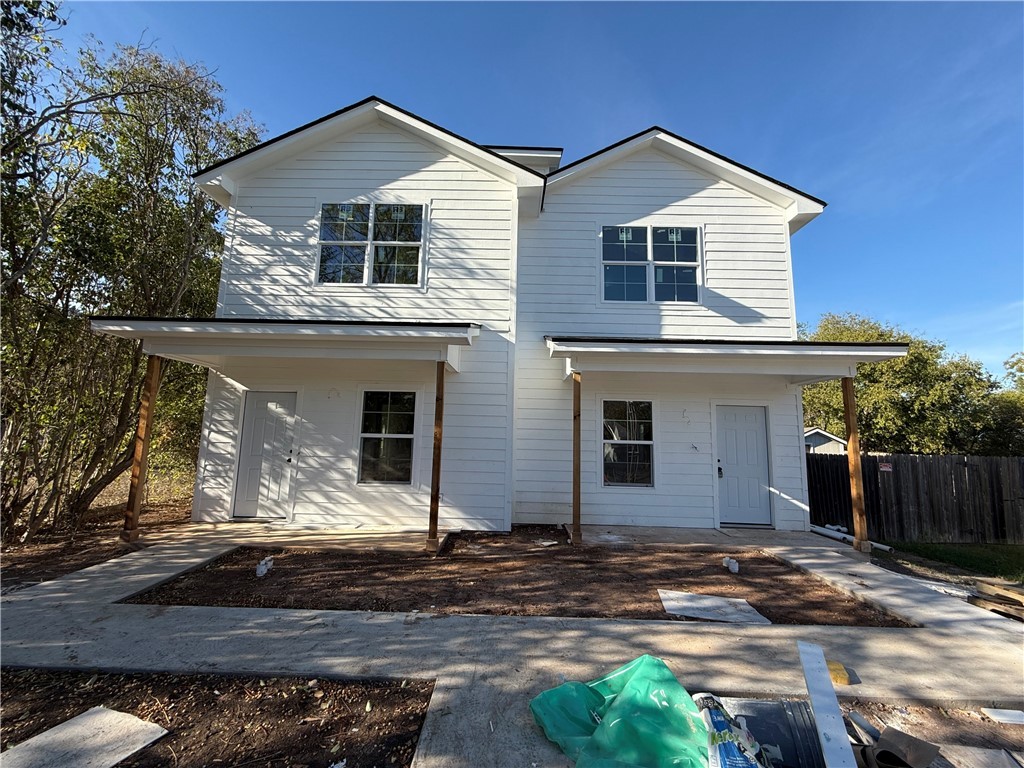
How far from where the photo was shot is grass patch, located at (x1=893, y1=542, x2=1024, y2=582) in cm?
638

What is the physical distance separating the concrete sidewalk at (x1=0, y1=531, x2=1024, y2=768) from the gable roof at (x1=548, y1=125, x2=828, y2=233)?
22.9 ft

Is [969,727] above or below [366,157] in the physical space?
below

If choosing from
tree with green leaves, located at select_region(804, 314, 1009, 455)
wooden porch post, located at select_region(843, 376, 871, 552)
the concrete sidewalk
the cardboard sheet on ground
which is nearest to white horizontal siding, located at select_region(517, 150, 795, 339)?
wooden porch post, located at select_region(843, 376, 871, 552)

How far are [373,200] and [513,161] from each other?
2712 mm

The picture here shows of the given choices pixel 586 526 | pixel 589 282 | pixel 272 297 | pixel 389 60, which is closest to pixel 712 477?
pixel 586 526

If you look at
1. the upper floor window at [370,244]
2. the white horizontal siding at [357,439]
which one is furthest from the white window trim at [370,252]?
the white horizontal siding at [357,439]

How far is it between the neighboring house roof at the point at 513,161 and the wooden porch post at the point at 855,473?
3734 mm

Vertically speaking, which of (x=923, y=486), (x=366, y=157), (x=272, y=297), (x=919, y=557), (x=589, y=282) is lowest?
(x=919, y=557)

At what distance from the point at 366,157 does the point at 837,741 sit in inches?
367

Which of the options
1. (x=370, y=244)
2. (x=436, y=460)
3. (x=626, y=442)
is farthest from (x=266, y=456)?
(x=626, y=442)

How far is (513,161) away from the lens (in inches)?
322

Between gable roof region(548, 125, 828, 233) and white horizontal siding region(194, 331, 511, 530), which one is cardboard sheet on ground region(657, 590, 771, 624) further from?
gable roof region(548, 125, 828, 233)

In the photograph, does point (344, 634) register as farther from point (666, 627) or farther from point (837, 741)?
point (837, 741)

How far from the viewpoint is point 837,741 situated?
184 centimetres
